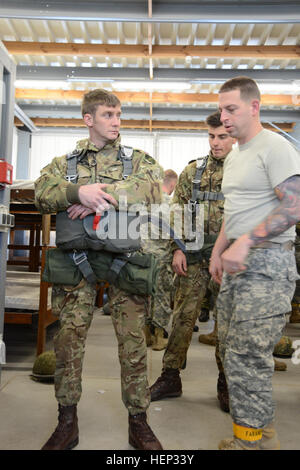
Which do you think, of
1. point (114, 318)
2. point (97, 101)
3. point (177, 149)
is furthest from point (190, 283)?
point (177, 149)

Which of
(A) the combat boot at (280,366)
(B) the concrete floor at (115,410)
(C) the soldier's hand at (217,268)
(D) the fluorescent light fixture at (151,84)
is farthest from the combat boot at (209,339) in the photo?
(D) the fluorescent light fixture at (151,84)

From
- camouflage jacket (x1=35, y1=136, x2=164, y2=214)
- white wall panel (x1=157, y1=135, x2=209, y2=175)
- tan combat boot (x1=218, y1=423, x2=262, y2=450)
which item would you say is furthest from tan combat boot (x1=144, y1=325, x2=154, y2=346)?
white wall panel (x1=157, y1=135, x2=209, y2=175)

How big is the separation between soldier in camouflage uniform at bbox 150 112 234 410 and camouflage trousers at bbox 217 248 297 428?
0.98 meters

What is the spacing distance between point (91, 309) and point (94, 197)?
60 cm

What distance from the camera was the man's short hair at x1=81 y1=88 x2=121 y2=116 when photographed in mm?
2207

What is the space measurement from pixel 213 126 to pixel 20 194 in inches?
100

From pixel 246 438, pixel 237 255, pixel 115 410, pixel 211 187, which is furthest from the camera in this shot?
pixel 211 187

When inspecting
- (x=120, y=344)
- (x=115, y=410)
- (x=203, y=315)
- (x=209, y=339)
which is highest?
(x=120, y=344)

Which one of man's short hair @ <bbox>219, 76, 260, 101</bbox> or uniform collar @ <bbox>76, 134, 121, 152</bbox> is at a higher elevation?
man's short hair @ <bbox>219, 76, 260, 101</bbox>

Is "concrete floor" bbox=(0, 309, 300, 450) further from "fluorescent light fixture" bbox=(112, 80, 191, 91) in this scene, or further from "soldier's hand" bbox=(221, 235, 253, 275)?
"fluorescent light fixture" bbox=(112, 80, 191, 91)

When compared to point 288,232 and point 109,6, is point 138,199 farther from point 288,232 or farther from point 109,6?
point 109,6

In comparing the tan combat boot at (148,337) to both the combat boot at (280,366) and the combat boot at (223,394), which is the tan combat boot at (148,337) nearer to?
the combat boot at (280,366)

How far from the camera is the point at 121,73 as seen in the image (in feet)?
28.8

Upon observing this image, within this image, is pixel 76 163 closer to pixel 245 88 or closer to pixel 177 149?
pixel 245 88
